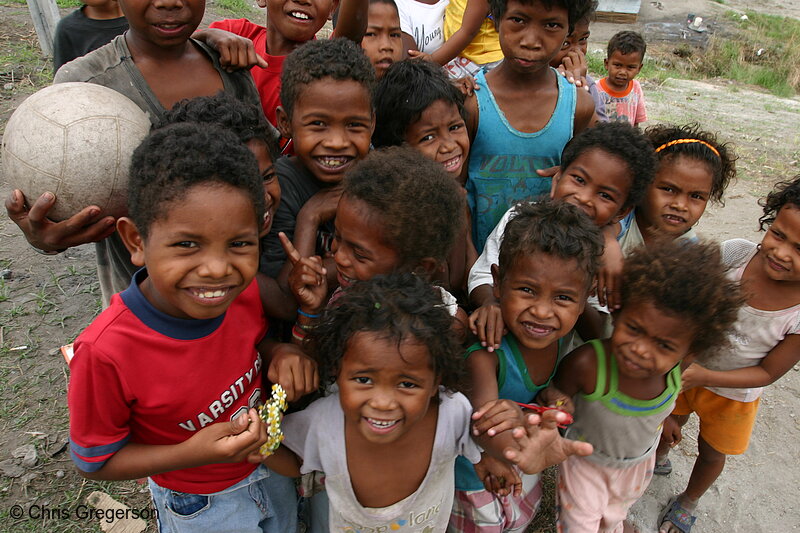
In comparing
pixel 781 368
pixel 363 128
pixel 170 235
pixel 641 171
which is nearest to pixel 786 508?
pixel 781 368

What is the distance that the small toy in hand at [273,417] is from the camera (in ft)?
5.37

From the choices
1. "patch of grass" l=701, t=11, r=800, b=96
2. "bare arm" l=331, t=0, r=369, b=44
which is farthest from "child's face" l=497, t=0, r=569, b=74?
"patch of grass" l=701, t=11, r=800, b=96

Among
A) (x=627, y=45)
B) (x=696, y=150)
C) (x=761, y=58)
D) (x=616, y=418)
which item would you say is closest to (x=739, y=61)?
(x=761, y=58)

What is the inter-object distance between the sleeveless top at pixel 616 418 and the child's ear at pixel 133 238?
1.70 metres

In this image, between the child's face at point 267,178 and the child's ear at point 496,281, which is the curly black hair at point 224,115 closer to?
the child's face at point 267,178

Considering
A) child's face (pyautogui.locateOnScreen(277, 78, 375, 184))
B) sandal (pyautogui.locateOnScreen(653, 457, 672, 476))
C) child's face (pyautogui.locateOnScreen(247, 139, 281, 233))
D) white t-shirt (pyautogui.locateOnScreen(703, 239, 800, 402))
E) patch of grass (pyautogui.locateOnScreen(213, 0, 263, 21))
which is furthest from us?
patch of grass (pyautogui.locateOnScreen(213, 0, 263, 21))

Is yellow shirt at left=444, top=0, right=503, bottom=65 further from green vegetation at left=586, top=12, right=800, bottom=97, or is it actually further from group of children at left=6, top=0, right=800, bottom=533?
green vegetation at left=586, top=12, right=800, bottom=97

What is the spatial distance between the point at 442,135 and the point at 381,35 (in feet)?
3.95

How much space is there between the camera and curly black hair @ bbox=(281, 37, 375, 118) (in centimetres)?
218

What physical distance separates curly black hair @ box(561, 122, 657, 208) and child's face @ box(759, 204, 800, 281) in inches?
23.3

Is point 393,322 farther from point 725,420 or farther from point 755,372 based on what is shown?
point 725,420

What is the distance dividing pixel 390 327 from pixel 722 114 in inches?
427

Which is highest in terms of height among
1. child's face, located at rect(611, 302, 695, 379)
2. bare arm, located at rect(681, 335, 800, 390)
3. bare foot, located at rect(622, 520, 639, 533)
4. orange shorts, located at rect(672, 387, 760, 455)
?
child's face, located at rect(611, 302, 695, 379)

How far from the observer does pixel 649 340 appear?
6.53ft
